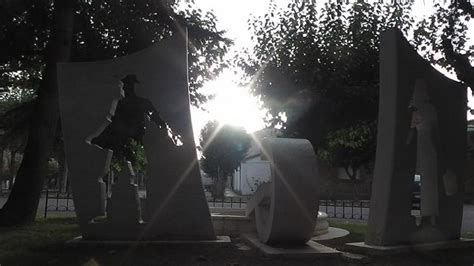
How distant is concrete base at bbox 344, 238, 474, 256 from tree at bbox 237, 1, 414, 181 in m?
7.18

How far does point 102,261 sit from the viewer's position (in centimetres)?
838

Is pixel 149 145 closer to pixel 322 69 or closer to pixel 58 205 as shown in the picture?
pixel 322 69

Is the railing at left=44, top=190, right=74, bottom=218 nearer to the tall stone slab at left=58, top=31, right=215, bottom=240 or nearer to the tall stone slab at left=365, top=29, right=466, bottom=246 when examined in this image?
the tall stone slab at left=58, top=31, right=215, bottom=240

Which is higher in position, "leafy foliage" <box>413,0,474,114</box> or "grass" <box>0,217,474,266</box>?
"leafy foliage" <box>413,0,474,114</box>

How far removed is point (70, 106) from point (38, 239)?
3095 mm

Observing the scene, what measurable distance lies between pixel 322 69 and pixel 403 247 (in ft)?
29.7

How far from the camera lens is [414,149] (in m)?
9.74

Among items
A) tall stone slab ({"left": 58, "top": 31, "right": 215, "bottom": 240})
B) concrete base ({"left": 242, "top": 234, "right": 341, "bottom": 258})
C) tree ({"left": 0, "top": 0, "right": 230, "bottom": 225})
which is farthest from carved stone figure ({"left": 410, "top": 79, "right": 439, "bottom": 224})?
tree ({"left": 0, "top": 0, "right": 230, "bottom": 225})

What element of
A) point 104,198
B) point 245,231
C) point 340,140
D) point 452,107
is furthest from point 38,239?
point 340,140

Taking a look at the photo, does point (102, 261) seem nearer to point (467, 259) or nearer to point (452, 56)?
point (467, 259)

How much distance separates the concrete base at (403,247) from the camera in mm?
9016

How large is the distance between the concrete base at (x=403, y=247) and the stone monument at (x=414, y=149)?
13 cm

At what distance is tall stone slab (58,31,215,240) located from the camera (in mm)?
9922

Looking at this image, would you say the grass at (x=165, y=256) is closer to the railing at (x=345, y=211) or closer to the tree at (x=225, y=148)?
the railing at (x=345, y=211)
